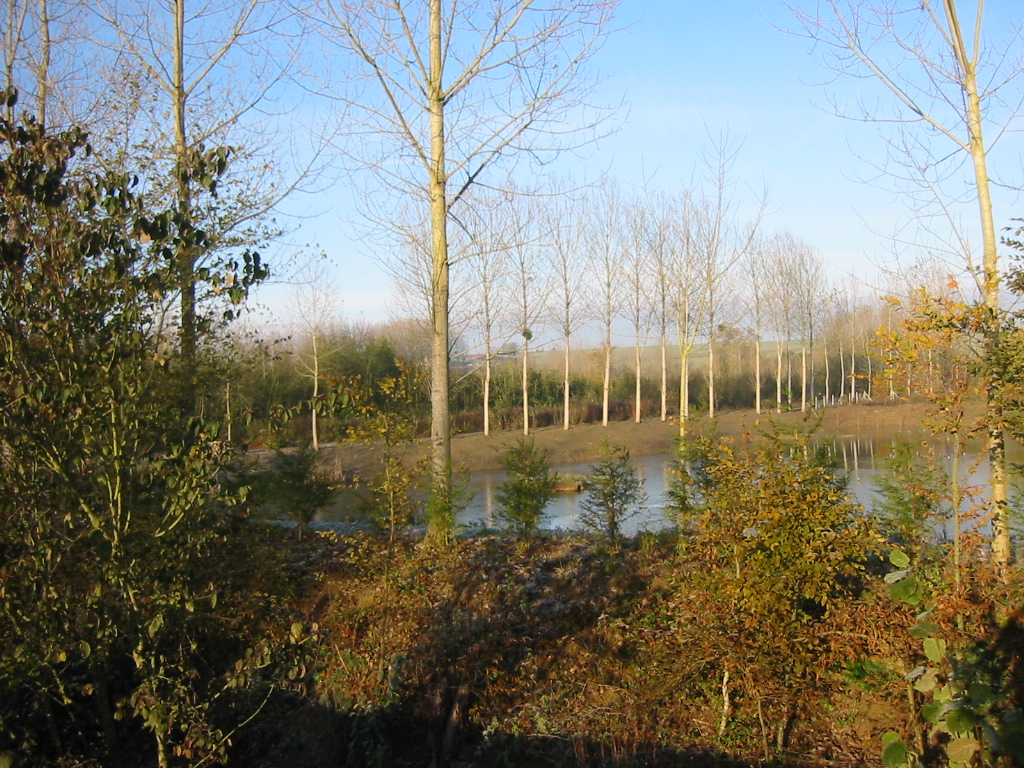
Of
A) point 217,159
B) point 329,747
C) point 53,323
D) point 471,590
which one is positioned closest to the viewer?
point 53,323

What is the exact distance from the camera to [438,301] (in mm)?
A: 9219

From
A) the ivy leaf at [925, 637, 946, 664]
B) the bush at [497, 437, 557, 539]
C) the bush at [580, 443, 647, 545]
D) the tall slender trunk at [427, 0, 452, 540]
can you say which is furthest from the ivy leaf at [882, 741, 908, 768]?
the bush at [497, 437, 557, 539]

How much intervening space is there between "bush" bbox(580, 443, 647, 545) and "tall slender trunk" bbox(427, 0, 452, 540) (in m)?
1.83

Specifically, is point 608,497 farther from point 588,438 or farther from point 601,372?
point 601,372

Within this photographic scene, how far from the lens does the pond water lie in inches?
374

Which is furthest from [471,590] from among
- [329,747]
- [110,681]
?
[110,681]

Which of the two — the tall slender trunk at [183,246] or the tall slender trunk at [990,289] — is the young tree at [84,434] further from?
the tall slender trunk at [990,289]

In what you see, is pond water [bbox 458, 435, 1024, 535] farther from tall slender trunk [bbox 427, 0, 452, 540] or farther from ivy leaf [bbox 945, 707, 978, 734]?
ivy leaf [bbox 945, 707, 978, 734]

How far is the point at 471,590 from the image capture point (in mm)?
7812

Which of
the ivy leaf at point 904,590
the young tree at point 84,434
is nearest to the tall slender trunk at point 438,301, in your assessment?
the young tree at point 84,434

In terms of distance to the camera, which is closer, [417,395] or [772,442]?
[772,442]

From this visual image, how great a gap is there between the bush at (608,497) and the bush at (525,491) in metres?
0.51

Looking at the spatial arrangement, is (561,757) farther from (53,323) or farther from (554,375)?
(554,375)

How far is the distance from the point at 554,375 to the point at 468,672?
3188 centimetres
